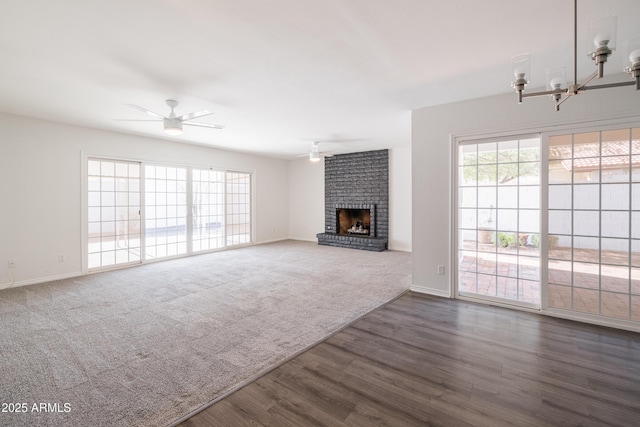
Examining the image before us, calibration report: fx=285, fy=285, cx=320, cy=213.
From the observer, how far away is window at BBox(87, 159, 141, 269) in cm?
519

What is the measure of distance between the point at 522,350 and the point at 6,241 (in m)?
6.75

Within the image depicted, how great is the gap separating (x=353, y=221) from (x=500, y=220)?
5013 millimetres

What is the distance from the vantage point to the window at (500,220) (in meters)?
3.44

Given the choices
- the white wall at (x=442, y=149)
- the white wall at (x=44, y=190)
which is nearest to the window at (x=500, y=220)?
the white wall at (x=442, y=149)

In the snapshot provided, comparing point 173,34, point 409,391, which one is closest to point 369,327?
point 409,391

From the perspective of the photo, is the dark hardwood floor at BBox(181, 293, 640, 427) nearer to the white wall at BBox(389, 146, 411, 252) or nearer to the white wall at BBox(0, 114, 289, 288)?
the white wall at BBox(389, 146, 411, 252)

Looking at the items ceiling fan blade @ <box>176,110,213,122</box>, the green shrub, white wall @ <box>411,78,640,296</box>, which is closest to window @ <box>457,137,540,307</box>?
the green shrub

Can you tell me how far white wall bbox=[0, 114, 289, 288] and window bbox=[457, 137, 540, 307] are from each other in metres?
6.04

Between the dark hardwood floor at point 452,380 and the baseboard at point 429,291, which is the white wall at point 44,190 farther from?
the baseboard at point 429,291

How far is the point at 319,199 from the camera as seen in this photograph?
8711 mm

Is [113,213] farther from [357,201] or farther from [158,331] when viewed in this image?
[357,201]

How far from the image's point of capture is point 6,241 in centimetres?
426

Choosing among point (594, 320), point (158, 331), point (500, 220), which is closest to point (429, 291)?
point (500, 220)

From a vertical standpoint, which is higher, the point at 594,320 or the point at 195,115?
the point at 195,115
